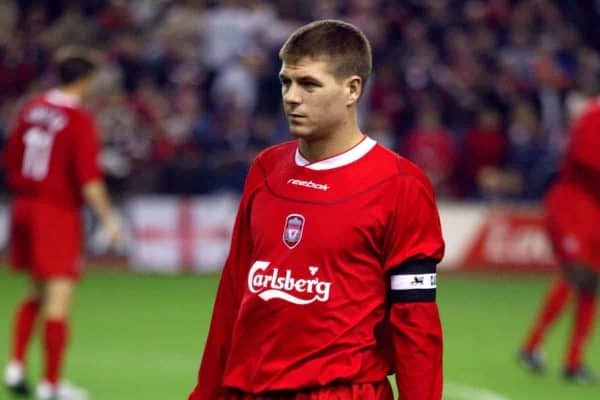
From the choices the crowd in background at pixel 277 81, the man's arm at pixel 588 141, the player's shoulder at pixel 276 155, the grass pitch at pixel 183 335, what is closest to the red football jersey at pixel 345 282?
the player's shoulder at pixel 276 155

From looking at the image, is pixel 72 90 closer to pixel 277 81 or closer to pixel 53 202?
pixel 53 202

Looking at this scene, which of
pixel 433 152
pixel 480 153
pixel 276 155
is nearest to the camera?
pixel 276 155

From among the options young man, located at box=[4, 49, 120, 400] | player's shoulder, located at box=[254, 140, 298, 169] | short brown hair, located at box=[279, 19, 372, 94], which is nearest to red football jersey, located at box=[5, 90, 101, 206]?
young man, located at box=[4, 49, 120, 400]

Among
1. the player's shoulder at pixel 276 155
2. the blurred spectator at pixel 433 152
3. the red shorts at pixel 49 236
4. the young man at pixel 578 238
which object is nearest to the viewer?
the player's shoulder at pixel 276 155

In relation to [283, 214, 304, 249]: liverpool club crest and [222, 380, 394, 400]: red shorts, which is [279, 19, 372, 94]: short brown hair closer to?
[283, 214, 304, 249]: liverpool club crest

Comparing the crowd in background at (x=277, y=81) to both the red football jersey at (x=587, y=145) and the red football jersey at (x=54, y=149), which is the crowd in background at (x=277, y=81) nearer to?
the red football jersey at (x=587, y=145)

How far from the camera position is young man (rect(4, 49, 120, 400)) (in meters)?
8.98

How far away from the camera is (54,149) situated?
9.09 meters

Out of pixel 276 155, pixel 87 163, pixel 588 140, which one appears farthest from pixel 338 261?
pixel 588 140

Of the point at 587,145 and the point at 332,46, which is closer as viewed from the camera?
the point at 332,46

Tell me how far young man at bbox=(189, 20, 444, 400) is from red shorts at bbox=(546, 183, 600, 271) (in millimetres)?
6179

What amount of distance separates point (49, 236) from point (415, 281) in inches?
214

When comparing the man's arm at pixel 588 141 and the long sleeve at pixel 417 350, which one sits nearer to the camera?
the long sleeve at pixel 417 350

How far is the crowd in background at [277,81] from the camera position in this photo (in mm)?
17078
